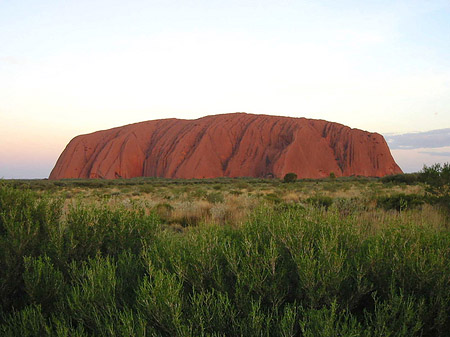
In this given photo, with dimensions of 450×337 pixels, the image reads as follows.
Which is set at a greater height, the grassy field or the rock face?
the rock face

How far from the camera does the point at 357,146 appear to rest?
68812mm

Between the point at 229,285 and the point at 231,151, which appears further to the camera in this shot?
the point at 231,151

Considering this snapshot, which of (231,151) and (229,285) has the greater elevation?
(231,151)

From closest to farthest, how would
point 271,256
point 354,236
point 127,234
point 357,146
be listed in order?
point 271,256
point 354,236
point 127,234
point 357,146

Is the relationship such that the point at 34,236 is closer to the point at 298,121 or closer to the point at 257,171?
the point at 257,171

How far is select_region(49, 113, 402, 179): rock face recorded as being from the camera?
6366 centimetres

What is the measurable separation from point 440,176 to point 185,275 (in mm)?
10753

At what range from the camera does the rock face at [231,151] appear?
63.7 m

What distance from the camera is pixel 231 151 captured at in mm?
68125

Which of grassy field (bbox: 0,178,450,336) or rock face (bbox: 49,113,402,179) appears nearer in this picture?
grassy field (bbox: 0,178,450,336)

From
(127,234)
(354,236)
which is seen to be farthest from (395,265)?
(127,234)

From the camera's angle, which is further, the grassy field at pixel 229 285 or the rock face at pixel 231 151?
the rock face at pixel 231 151

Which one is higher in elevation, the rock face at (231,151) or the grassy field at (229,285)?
the rock face at (231,151)

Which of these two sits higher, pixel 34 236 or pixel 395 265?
pixel 34 236
